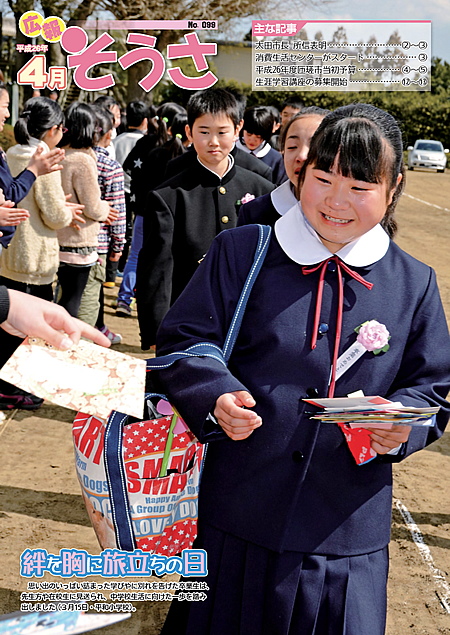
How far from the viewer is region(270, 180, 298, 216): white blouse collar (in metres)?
2.90

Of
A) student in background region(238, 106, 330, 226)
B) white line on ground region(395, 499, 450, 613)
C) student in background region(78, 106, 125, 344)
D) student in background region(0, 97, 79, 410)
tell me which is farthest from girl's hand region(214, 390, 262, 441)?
student in background region(78, 106, 125, 344)

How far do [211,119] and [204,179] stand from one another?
1.00ft

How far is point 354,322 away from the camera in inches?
77.1

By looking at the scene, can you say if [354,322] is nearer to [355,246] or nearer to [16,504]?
[355,246]

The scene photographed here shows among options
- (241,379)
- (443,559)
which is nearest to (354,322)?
(241,379)

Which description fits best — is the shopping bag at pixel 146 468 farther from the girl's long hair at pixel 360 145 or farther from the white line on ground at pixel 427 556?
the white line on ground at pixel 427 556

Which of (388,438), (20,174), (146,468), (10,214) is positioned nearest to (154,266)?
(10,214)

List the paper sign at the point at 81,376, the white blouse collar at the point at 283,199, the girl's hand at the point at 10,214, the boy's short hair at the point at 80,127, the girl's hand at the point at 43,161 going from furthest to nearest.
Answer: the boy's short hair at the point at 80,127
the girl's hand at the point at 43,161
the girl's hand at the point at 10,214
the white blouse collar at the point at 283,199
the paper sign at the point at 81,376

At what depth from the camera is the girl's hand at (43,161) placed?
4.44 m

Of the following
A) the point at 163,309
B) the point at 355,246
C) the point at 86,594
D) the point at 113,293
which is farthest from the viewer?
the point at 113,293

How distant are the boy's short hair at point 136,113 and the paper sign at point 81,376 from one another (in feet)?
22.3

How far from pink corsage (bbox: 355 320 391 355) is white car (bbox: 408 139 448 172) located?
27444 millimetres

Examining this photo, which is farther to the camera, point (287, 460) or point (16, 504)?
point (16, 504)

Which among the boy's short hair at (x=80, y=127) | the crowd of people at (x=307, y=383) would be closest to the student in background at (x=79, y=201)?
the boy's short hair at (x=80, y=127)
